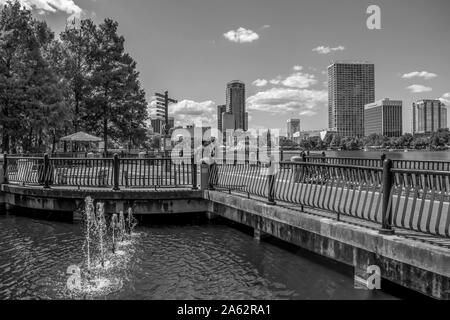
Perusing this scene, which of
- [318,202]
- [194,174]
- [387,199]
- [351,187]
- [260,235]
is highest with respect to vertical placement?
[194,174]

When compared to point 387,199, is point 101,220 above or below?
below

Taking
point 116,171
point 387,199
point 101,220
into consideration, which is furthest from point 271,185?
point 101,220

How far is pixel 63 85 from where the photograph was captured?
29.4m

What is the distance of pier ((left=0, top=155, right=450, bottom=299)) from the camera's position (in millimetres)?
6047

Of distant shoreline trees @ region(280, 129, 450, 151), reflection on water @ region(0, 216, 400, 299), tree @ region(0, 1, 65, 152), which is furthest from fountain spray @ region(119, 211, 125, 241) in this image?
distant shoreline trees @ region(280, 129, 450, 151)

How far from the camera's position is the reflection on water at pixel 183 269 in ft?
22.5

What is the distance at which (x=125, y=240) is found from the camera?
35.3ft

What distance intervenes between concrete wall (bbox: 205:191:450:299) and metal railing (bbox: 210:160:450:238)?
13.2 inches

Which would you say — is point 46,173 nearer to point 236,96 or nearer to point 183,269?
point 183,269

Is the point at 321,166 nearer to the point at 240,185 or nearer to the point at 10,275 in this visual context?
the point at 240,185

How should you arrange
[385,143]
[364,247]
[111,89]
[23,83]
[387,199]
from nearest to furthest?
[387,199]
[364,247]
[23,83]
[111,89]
[385,143]

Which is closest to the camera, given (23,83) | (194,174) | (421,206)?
(421,206)

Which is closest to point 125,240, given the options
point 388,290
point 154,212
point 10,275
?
point 154,212

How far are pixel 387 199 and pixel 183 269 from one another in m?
4.40
